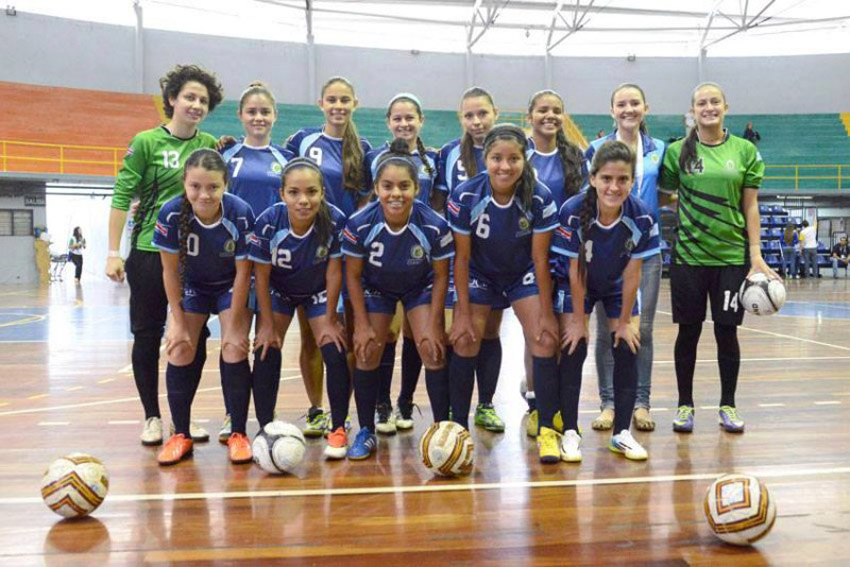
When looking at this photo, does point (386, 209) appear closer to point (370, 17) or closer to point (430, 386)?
point (430, 386)

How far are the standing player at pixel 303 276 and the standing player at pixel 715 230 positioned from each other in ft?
5.78

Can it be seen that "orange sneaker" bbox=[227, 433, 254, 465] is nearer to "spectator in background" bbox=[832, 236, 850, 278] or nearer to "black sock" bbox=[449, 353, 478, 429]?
"black sock" bbox=[449, 353, 478, 429]

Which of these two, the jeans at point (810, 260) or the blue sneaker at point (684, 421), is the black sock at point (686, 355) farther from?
the jeans at point (810, 260)

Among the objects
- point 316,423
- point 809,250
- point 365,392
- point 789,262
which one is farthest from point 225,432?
point 789,262

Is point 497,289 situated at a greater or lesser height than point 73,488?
greater

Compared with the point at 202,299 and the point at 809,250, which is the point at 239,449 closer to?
the point at 202,299

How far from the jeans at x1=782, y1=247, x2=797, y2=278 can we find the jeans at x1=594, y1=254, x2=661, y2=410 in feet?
54.1

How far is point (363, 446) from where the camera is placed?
3342 mm

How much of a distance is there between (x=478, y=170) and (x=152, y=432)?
2.11m

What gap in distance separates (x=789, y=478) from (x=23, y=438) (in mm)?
3645

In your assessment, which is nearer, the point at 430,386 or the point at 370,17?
the point at 430,386

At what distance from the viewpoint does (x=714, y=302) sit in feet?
12.4

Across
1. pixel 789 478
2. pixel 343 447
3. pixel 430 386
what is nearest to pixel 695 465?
pixel 789 478

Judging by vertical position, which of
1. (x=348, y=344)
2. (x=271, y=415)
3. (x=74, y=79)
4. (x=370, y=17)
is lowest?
(x=271, y=415)
